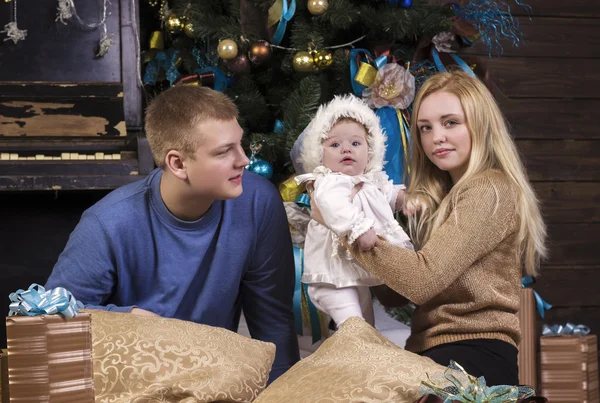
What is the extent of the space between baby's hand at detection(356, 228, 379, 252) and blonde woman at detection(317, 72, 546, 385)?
0.04 feet

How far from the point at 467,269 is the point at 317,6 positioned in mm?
1329

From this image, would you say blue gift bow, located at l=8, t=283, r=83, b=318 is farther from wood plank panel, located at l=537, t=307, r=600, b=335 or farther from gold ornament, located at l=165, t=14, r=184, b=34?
wood plank panel, located at l=537, t=307, r=600, b=335

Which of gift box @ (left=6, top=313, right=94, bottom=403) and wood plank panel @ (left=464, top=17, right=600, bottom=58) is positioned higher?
wood plank panel @ (left=464, top=17, right=600, bottom=58)

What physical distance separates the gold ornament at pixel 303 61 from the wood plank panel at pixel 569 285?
1674mm

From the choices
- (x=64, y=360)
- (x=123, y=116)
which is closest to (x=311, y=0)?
(x=123, y=116)

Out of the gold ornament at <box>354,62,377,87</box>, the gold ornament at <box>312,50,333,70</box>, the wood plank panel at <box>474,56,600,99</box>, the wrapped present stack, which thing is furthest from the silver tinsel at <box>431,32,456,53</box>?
the wrapped present stack

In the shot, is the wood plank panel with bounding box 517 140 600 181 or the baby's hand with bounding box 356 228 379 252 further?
the wood plank panel with bounding box 517 140 600 181

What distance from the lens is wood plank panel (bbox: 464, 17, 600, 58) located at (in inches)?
158

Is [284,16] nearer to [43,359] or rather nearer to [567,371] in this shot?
[567,371]

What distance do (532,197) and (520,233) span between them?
12cm

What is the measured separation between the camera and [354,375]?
1.69 m

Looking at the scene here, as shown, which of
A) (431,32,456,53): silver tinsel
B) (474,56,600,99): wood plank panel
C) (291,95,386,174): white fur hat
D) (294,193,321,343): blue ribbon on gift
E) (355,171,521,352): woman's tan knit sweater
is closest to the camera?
(355,171,521,352): woman's tan knit sweater

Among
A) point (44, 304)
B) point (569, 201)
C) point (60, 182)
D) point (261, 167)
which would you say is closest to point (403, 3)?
point (261, 167)

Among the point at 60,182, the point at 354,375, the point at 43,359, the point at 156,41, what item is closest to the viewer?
the point at 43,359
